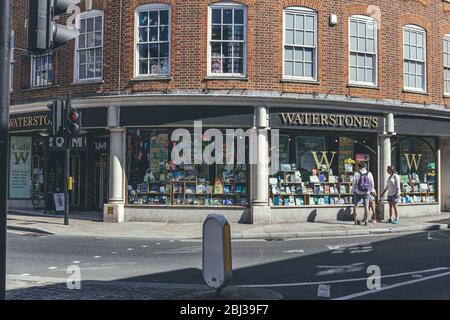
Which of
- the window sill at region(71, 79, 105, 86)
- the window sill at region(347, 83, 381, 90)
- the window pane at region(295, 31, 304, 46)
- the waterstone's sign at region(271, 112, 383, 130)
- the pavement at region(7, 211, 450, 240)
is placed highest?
the window pane at region(295, 31, 304, 46)

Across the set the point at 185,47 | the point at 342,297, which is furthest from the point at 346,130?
the point at 342,297

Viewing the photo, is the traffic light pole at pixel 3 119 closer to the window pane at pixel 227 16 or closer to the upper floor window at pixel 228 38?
the upper floor window at pixel 228 38

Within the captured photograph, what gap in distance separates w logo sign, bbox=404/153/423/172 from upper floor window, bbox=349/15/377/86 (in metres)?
Result: 3.33

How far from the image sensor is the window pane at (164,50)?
52.3 feet

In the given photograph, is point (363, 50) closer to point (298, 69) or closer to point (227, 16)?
point (298, 69)

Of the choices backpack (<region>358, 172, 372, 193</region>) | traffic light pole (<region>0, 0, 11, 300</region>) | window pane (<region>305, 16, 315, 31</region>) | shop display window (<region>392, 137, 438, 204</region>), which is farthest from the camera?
shop display window (<region>392, 137, 438, 204</region>)

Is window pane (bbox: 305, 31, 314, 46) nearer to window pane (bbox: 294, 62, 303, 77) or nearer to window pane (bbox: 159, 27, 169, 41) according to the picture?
window pane (bbox: 294, 62, 303, 77)

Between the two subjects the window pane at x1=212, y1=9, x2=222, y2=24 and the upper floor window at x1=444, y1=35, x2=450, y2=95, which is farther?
the upper floor window at x1=444, y1=35, x2=450, y2=95

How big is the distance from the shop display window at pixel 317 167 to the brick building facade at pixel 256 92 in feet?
0.16

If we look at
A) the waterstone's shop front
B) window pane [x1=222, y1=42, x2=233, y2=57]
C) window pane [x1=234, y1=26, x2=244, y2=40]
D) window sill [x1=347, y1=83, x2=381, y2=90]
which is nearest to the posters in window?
the waterstone's shop front

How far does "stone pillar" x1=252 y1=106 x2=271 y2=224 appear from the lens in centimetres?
1511

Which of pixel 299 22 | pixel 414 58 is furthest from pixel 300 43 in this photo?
pixel 414 58

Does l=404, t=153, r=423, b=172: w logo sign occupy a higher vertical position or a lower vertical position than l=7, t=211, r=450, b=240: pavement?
higher
